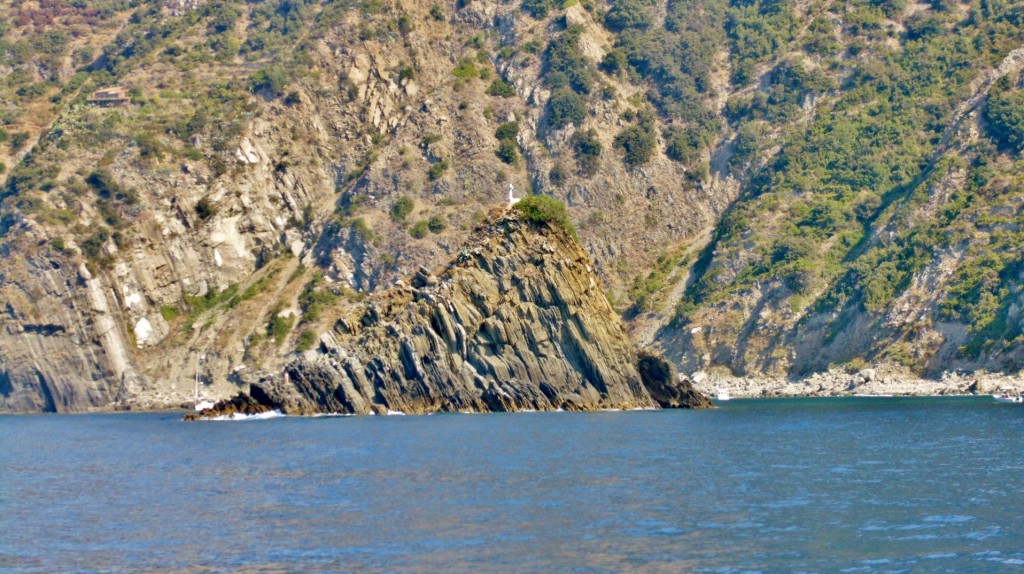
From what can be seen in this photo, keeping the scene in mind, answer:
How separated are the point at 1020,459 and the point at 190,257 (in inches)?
3874

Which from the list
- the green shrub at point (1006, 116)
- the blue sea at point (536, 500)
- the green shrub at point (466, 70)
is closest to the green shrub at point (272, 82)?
the green shrub at point (466, 70)

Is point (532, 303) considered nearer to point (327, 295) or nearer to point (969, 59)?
point (327, 295)

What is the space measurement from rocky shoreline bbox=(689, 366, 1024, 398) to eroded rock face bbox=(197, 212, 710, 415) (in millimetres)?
19624

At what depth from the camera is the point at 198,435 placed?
77.1 meters

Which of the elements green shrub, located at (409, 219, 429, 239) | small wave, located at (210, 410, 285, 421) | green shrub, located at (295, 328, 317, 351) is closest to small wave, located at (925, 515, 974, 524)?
small wave, located at (210, 410, 285, 421)

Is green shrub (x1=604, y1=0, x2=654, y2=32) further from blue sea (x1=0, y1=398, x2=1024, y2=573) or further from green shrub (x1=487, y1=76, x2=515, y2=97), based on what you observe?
blue sea (x1=0, y1=398, x2=1024, y2=573)

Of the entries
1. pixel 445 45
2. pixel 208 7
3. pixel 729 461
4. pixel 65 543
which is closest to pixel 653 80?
pixel 445 45

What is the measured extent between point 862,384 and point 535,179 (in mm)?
48547

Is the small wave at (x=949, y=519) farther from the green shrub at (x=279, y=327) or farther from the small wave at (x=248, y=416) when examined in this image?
the green shrub at (x=279, y=327)

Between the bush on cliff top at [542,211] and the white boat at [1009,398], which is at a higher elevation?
the bush on cliff top at [542,211]

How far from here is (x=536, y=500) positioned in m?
42.0

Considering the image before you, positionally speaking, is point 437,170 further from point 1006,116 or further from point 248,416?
point 1006,116

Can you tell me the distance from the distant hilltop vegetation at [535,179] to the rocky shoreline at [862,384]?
119 centimetres

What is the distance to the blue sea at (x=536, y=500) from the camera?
32844 mm
